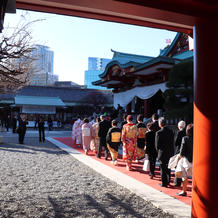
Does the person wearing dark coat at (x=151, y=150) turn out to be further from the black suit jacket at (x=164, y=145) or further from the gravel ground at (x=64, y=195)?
the gravel ground at (x=64, y=195)

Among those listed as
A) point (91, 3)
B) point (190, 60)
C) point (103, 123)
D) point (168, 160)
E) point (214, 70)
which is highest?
point (190, 60)

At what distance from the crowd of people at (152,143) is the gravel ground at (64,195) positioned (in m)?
1.01

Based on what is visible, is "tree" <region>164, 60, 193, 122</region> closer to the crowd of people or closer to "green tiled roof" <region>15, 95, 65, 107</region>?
the crowd of people

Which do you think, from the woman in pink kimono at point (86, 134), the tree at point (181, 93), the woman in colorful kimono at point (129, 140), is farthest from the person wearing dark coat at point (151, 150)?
the tree at point (181, 93)

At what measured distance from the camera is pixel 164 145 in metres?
5.20

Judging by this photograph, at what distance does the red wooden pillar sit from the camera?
2656 millimetres

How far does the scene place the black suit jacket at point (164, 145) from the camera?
5137mm

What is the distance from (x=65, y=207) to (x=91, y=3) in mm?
3077

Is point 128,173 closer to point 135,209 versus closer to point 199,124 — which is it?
point 135,209

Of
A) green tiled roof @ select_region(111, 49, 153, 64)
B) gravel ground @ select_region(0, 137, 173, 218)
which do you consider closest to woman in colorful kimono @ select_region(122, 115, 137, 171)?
gravel ground @ select_region(0, 137, 173, 218)

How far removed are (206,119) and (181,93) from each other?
817 centimetres

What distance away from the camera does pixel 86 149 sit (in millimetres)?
9508

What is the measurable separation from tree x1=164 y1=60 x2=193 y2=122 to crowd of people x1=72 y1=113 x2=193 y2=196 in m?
3.10

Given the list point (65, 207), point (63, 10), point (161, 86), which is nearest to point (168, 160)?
point (65, 207)
